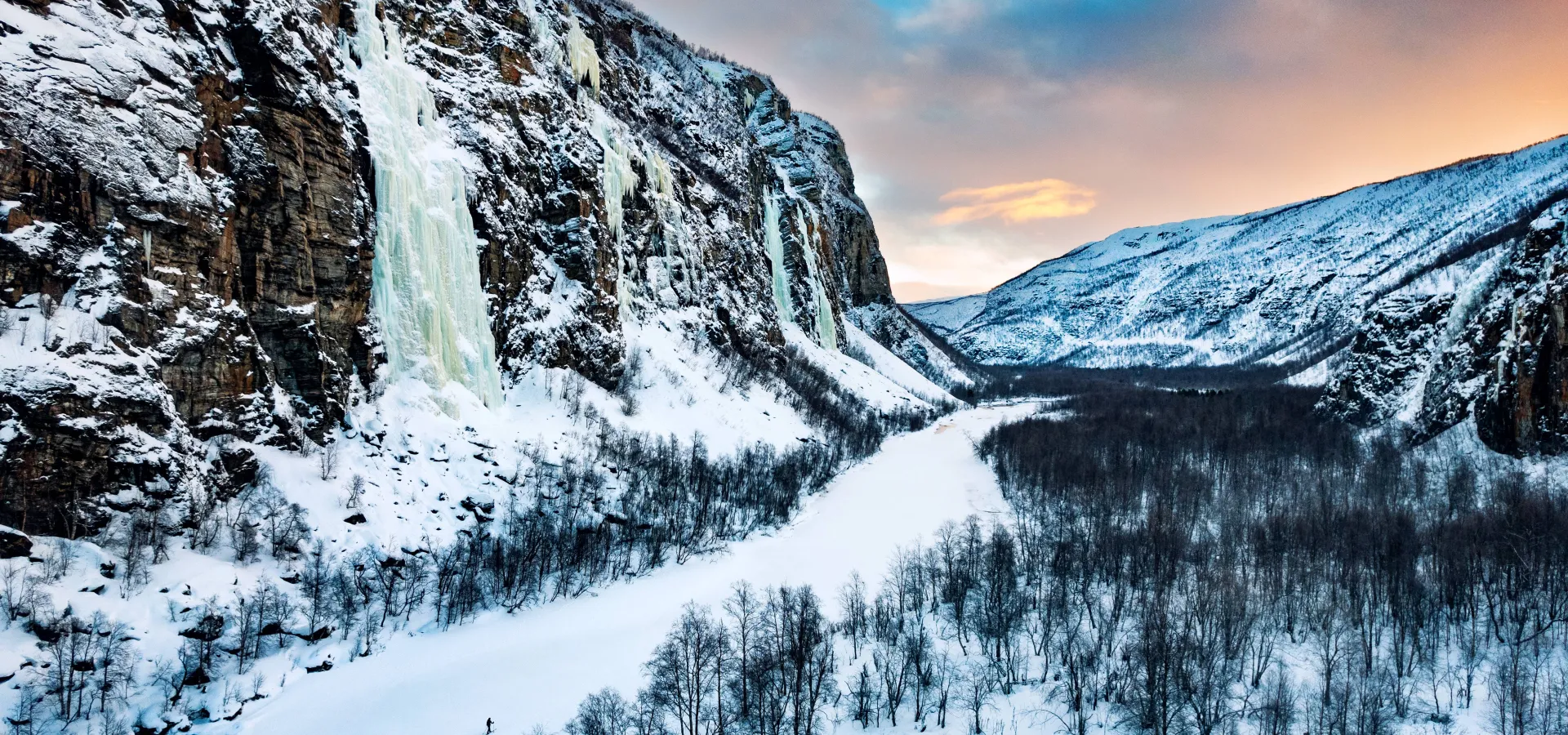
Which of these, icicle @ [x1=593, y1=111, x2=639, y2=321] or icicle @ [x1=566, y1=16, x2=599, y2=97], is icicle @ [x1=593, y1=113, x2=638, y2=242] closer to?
icicle @ [x1=593, y1=111, x2=639, y2=321]

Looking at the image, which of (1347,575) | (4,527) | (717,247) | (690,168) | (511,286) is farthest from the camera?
(690,168)

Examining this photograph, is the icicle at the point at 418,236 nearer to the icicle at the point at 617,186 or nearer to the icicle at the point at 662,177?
the icicle at the point at 617,186

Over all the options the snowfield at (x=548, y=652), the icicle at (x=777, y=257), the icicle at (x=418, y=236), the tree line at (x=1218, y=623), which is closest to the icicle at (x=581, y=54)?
the icicle at (x=418, y=236)

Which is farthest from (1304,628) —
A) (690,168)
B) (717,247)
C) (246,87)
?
(690,168)

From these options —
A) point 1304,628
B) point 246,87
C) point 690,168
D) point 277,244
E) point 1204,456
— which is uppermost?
point 690,168

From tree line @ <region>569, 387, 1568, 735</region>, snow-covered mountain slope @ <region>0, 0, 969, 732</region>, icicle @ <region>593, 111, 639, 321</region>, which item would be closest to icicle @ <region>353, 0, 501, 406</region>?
snow-covered mountain slope @ <region>0, 0, 969, 732</region>

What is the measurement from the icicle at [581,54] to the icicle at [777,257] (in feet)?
139

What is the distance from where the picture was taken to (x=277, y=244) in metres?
32.0

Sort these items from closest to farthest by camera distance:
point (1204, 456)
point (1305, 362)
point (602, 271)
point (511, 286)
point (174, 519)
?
point (174, 519) < point (511, 286) < point (602, 271) < point (1204, 456) < point (1305, 362)

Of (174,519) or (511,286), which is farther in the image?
(511,286)

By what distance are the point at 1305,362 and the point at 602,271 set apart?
171312 millimetres

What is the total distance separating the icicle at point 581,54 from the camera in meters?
68.2

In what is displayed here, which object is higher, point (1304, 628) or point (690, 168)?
point (690, 168)

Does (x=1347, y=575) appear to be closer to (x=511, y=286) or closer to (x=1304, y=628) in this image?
(x=1304, y=628)
